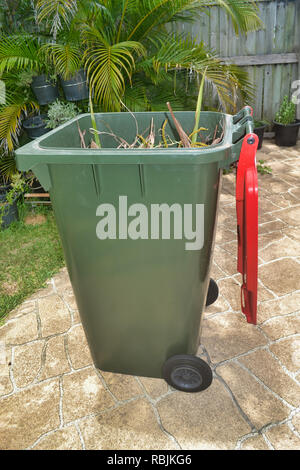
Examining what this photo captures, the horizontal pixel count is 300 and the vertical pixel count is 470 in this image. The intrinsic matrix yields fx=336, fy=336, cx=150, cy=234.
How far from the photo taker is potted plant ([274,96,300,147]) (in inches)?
190

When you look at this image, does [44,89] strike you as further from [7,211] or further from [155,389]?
[155,389]

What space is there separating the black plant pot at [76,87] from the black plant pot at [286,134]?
9.87 ft

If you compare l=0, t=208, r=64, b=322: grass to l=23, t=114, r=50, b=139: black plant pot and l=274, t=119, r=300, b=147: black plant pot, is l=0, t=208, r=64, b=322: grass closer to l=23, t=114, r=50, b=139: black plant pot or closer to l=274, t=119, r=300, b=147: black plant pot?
l=23, t=114, r=50, b=139: black plant pot

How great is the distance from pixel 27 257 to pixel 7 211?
0.74m

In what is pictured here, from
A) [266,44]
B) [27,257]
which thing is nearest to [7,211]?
[27,257]

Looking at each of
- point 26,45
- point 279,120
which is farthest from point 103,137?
point 279,120

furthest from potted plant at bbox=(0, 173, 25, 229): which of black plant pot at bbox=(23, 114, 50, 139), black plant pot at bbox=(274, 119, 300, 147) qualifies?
black plant pot at bbox=(274, 119, 300, 147)

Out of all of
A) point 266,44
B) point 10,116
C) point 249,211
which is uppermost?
point 266,44

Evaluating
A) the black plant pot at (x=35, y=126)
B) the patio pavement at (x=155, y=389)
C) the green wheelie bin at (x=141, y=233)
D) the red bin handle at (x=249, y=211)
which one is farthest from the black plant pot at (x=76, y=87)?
the red bin handle at (x=249, y=211)

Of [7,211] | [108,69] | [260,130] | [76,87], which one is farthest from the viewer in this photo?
[260,130]

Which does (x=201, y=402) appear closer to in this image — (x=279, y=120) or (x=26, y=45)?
(x=26, y=45)

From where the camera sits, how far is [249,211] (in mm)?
1195

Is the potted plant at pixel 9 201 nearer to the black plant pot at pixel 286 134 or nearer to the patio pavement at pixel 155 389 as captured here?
the patio pavement at pixel 155 389

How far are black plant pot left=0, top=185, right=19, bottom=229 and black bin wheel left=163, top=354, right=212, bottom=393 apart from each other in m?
2.39
